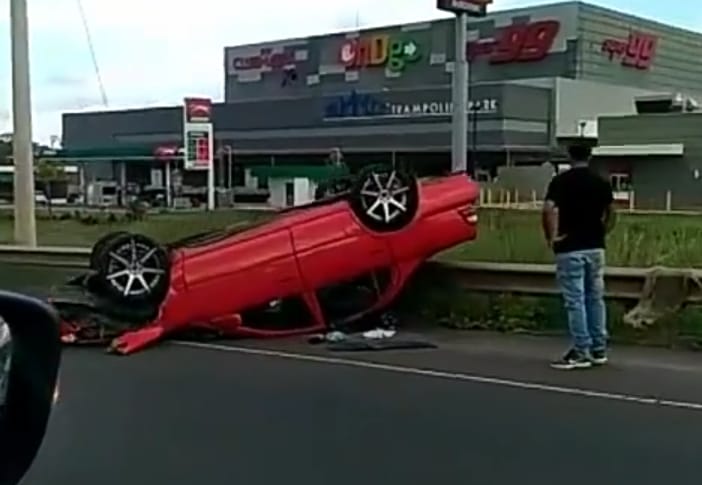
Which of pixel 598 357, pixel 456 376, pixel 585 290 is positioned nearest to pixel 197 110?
pixel 585 290

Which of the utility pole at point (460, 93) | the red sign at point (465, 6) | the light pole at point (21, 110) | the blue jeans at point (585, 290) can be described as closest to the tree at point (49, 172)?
the light pole at point (21, 110)

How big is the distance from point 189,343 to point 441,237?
7.91ft

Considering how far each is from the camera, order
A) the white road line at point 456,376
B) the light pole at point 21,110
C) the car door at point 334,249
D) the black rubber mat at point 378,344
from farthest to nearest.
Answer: the light pole at point 21,110 < the car door at point 334,249 < the black rubber mat at point 378,344 < the white road line at point 456,376

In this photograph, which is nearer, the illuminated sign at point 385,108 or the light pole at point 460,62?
the light pole at point 460,62

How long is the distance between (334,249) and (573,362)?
8.20ft

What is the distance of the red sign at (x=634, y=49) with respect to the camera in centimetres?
8375

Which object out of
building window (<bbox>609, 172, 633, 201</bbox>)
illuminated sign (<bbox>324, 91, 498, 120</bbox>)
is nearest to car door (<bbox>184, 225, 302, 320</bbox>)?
building window (<bbox>609, 172, 633, 201</bbox>)

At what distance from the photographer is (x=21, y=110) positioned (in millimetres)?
15828

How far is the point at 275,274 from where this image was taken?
10.0m

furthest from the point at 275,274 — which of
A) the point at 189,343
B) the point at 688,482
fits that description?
the point at 688,482

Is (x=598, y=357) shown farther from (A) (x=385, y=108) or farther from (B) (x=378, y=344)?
(A) (x=385, y=108)

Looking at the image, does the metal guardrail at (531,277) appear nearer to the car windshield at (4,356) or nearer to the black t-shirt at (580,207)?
the black t-shirt at (580,207)

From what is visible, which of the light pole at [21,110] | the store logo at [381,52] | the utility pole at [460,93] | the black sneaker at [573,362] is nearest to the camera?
the black sneaker at [573,362]

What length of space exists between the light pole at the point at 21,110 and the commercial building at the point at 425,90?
54.7m
